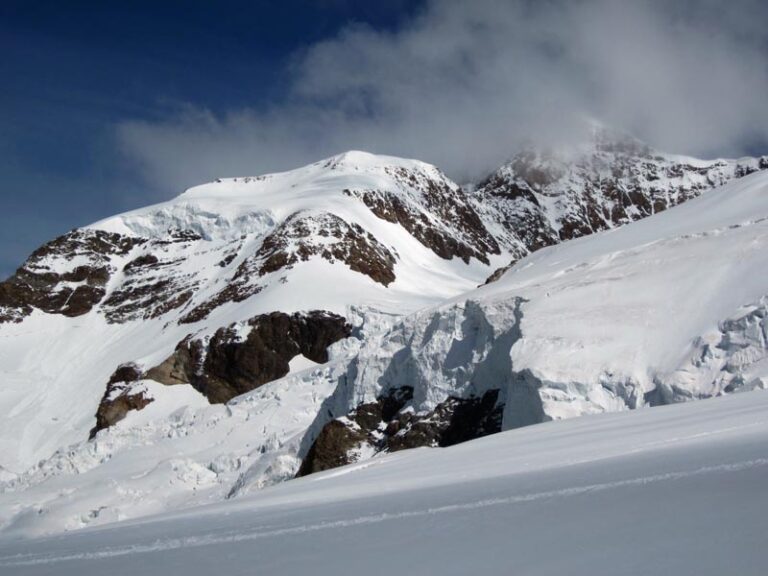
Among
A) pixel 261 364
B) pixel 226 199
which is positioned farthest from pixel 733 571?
pixel 226 199

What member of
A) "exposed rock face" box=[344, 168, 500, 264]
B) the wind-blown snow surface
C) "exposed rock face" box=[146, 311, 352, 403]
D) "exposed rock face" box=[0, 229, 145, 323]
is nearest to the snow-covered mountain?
"exposed rock face" box=[146, 311, 352, 403]

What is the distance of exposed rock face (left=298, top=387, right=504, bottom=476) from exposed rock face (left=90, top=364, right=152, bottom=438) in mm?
39328

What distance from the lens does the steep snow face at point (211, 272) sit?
85562 mm

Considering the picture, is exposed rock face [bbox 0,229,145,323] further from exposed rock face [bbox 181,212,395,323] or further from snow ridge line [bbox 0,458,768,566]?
snow ridge line [bbox 0,458,768,566]

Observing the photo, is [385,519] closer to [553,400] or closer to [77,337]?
[553,400]

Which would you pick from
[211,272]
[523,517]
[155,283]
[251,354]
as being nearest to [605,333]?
[523,517]

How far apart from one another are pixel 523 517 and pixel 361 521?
3.67 metres

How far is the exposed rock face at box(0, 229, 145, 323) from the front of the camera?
109000mm

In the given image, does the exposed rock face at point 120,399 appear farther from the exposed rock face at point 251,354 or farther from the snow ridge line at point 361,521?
the snow ridge line at point 361,521

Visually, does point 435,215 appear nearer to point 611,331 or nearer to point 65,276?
point 65,276

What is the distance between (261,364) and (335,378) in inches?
1050

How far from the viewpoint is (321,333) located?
81000mm

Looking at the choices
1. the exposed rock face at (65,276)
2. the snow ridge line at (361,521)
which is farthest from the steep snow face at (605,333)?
the exposed rock face at (65,276)

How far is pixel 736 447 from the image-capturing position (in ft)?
47.0
